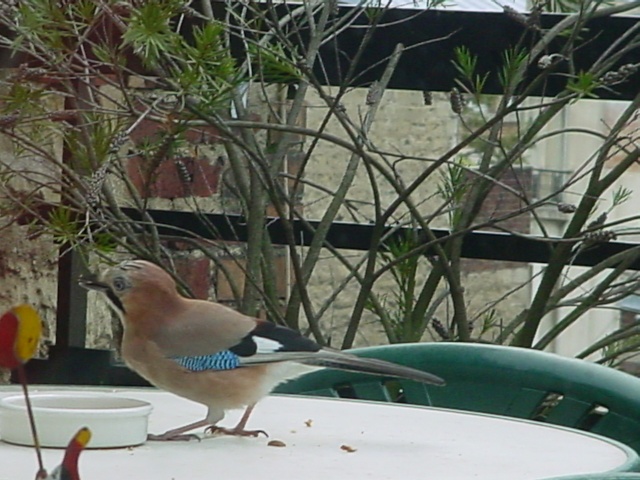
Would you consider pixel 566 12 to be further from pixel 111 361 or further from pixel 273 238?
pixel 111 361

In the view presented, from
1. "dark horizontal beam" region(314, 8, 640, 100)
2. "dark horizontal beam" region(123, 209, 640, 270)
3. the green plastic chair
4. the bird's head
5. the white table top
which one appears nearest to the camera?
the white table top

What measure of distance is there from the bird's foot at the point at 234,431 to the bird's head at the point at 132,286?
5.7 inches

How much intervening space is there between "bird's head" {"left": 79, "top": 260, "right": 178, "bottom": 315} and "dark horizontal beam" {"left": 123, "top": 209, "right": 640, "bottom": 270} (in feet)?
3.65

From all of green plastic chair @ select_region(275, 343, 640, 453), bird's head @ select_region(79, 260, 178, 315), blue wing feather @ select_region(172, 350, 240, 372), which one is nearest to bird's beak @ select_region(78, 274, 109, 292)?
bird's head @ select_region(79, 260, 178, 315)

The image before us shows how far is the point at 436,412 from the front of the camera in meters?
1.45

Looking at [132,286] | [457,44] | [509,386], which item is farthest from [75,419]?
[457,44]

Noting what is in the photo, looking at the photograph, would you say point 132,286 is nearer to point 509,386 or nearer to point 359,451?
point 359,451

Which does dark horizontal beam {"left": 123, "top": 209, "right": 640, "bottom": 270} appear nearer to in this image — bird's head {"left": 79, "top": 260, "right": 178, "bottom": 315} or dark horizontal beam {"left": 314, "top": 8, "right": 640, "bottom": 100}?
dark horizontal beam {"left": 314, "top": 8, "right": 640, "bottom": 100}

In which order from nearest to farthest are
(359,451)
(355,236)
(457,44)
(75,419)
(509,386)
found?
(75,419), (359,451), (509,386), (457,44), (355,236)

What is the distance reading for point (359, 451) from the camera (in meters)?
1.15

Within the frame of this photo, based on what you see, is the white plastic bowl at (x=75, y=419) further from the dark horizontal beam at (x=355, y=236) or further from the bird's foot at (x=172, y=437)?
the dark horizontal beam at (x=355, y=236)

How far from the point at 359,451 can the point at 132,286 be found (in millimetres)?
320

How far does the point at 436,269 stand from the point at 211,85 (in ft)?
2.65

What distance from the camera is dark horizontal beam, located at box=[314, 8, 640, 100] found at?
2412 millimetres
